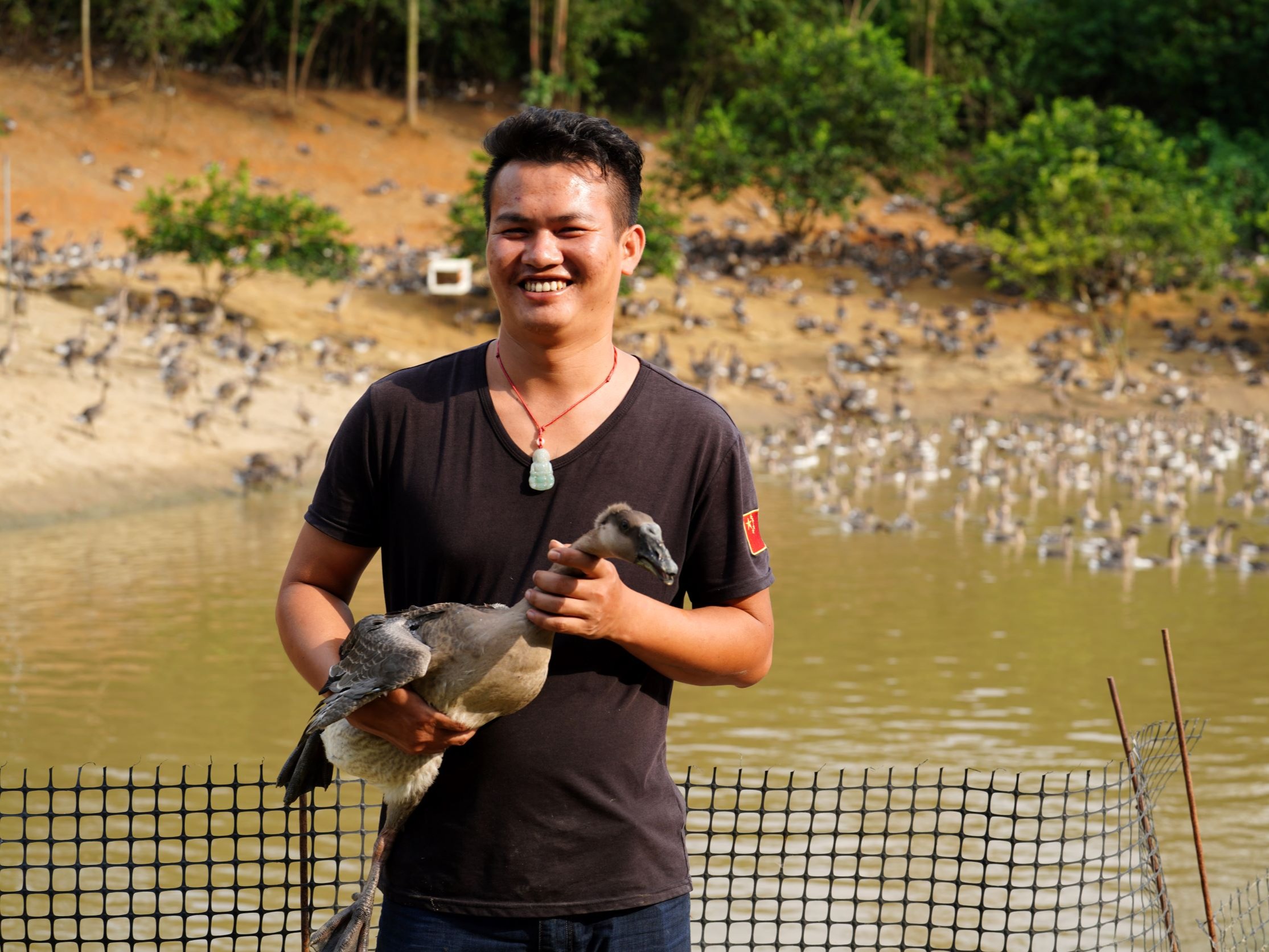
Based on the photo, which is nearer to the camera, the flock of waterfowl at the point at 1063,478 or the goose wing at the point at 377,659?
the goose wing at the point at 377,659

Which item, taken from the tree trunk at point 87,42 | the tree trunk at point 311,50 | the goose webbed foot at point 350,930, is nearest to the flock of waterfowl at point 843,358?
the tree trunk at point 87,42

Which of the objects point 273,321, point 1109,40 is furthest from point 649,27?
point 273,321

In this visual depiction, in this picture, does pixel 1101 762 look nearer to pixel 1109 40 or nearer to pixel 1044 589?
pixel 1044 589

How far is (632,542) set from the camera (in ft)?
7.69

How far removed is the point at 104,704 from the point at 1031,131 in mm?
29175

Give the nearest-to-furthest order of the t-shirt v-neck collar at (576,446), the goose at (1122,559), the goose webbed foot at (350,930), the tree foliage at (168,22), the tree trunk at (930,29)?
the t-shirt v-neck collar at (576,446), the goose webbed foot at (350,930), the goose at (1122,559), the tree foliage at (168,22), the tree trunk at (930,29)

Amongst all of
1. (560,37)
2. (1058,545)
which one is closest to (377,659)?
(1058,545)

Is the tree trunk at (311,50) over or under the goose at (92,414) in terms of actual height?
over

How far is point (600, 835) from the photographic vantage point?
8.28 ft

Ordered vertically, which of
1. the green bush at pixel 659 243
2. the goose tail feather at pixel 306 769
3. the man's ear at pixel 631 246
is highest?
the man's ear at pixel 631 246

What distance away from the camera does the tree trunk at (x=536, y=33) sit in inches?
1647

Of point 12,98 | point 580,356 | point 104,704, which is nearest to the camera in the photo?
point 580,356

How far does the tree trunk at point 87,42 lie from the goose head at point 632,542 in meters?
39.1

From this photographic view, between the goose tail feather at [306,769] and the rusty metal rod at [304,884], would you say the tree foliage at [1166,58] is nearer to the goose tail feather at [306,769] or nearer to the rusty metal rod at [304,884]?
the rusty metal rod at [304,884]
